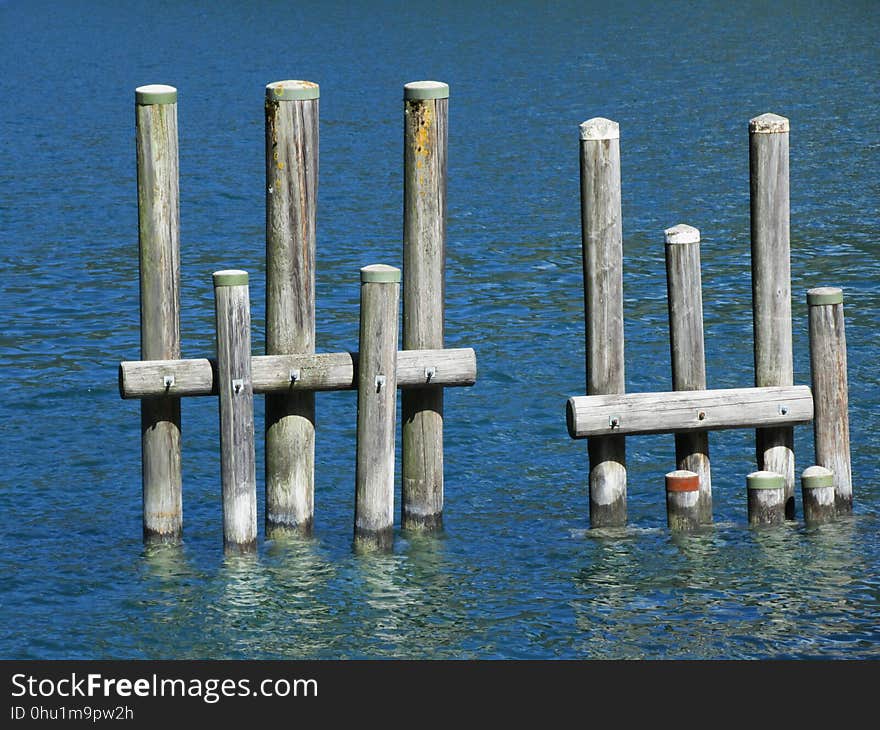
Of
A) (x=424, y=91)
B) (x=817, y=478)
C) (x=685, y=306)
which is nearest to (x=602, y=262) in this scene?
(x=685, y=306)

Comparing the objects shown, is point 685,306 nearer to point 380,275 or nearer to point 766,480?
point 766,480

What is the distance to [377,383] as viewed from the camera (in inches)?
460

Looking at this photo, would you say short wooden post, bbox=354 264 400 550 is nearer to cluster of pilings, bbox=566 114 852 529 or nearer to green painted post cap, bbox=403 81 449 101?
green painted post cap, bbox=403 81 449 101

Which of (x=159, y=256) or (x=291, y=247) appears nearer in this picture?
(x=159, y=256)

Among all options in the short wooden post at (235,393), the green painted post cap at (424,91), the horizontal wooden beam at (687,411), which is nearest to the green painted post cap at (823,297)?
the horizontal wooden beam at (687,411)

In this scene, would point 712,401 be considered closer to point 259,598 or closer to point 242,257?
point 259,598

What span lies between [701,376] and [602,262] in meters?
1.13

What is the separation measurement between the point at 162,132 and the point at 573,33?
47.1 metres

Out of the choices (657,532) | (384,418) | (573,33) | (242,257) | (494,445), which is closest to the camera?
(384,418)

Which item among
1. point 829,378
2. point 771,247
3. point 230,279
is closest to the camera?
point 230,279

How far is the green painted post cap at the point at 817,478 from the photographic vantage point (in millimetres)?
12609
